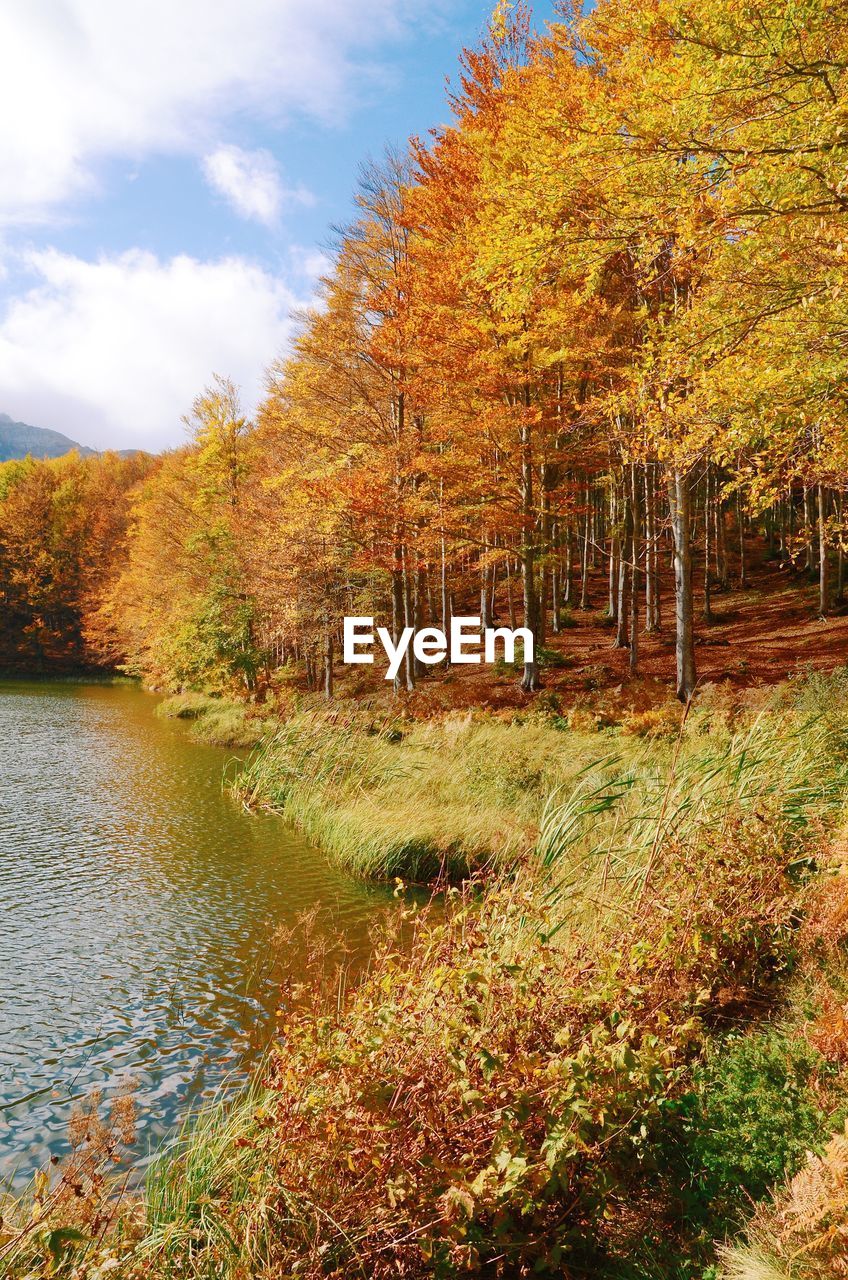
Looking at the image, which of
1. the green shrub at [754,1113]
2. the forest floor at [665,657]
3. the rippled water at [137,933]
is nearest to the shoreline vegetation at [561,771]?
the green shrub at [754,1113]

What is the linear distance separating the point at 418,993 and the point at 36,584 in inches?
1917

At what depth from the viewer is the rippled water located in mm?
5320

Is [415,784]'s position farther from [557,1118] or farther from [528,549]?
[557,1118]

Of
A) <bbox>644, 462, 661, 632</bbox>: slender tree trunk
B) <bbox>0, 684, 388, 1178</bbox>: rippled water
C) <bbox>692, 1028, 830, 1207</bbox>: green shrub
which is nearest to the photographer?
<bbox>692, 1028, 830, 1207</bbox>: green shrub

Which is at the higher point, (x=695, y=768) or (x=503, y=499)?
(x=503, y=499)

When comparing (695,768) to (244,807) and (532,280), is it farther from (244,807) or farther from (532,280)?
(244,807)

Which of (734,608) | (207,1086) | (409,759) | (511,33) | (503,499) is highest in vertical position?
(511,33)

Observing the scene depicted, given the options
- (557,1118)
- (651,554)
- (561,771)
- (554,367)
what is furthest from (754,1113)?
(651,554)

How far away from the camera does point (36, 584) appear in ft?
152

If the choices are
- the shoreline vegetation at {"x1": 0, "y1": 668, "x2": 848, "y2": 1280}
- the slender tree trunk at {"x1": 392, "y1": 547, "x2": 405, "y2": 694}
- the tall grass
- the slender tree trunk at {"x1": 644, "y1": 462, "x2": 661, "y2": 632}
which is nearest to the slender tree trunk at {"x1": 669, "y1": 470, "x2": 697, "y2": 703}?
the tall grass

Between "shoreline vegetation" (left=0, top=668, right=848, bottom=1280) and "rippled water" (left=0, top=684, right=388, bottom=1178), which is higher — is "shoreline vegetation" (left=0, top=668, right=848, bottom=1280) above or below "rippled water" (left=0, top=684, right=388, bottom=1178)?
above

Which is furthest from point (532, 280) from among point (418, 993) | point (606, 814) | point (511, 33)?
point (511, 33)

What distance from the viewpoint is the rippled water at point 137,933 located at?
5.32 meters

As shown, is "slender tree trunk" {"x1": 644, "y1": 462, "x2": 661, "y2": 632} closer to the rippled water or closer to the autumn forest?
the autumn forest
